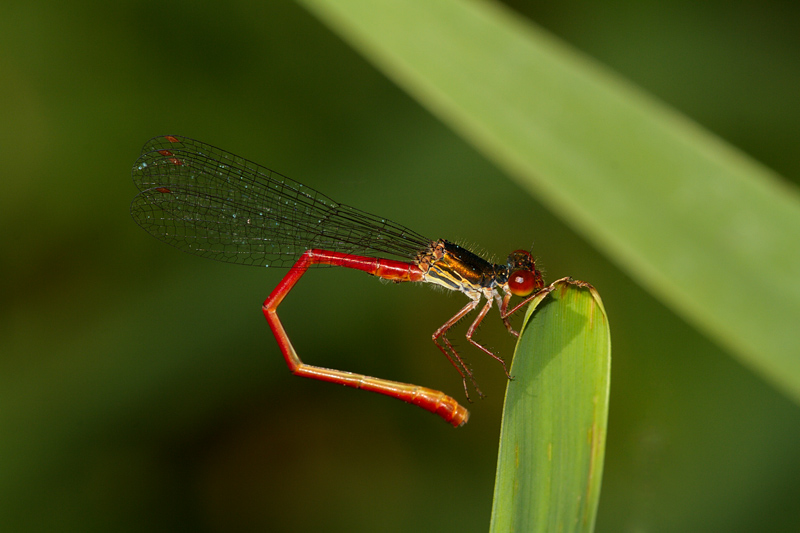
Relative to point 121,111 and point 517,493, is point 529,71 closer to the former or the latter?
point 517,493

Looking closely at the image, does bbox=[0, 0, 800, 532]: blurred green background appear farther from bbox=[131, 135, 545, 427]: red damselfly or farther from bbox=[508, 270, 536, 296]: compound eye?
bbox=[508, 270, 536, 296]: compound eye

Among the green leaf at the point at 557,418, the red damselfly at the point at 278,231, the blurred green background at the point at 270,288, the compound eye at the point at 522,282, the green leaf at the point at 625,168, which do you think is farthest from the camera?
the blurred green background at the point at 270,288

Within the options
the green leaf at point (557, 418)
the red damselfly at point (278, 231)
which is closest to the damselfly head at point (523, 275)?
the red damselfly at point (278, 231)

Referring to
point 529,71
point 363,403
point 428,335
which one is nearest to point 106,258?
point 363,403

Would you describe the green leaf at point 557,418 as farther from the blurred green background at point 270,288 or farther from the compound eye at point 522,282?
the blurred green background at point 270,288

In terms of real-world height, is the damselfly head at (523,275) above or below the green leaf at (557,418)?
above

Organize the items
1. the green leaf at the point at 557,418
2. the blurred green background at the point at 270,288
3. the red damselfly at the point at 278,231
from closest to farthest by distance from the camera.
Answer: the green leaf at the point at 557,418 → the red damselfly at the point at 278,231 → the blurred green background at the point at 270,288
